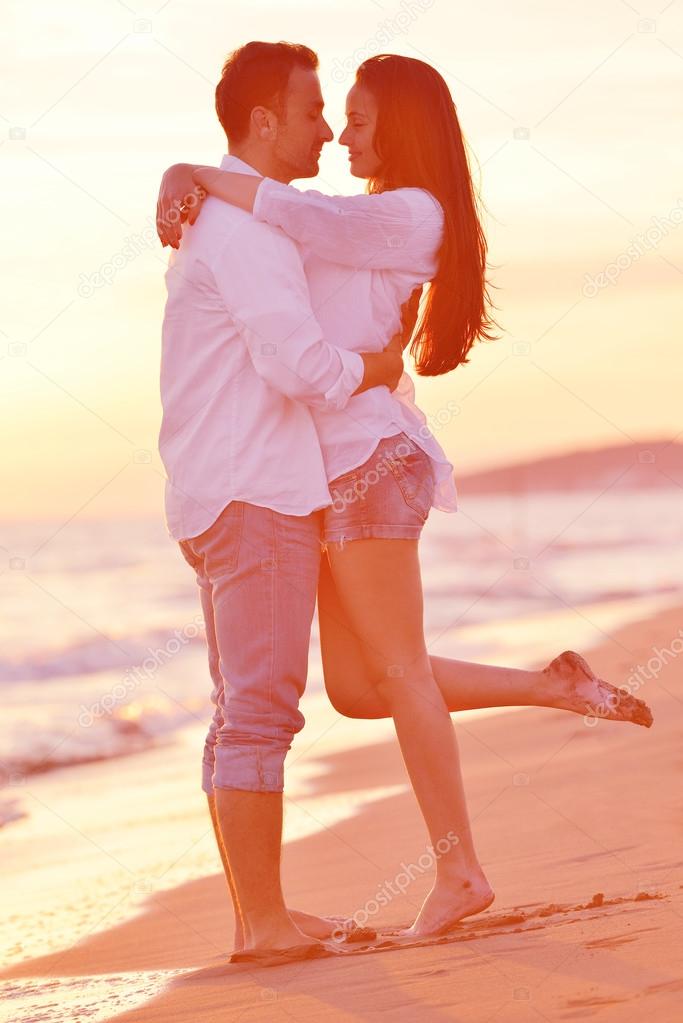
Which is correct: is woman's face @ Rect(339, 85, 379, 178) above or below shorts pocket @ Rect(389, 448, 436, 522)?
above

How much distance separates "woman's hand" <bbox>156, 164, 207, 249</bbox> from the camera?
3.17 meters

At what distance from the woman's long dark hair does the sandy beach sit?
4.45 feet

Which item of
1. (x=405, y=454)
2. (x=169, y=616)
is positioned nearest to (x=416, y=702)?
(x=405, y=454)

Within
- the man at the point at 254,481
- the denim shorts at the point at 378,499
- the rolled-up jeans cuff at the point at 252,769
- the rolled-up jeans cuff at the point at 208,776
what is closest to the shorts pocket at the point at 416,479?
the denim shorts at the point at 378,499

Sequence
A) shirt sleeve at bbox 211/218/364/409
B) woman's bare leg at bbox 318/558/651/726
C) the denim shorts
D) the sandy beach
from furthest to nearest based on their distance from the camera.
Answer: woman's bare leg at bbox 318/558/651/726 < the denim shorts < shirt sleeve at bbox 211/218/364/409 < the sandy beach

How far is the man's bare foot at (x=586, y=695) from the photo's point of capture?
3361mm

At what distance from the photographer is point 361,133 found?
10.9ft

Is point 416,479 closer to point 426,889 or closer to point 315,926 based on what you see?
point 315,926

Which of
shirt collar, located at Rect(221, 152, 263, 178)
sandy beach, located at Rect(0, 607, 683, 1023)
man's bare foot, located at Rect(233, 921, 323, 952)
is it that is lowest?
sandy beach, located at Rect(0, 607, 683, 1023)

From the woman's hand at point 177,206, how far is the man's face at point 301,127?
0.67 ft

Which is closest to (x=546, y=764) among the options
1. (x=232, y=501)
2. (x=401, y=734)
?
(x=401, y=734)

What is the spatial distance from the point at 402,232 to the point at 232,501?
693mm

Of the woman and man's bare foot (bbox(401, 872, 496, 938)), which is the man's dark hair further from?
man's bare foot (bbox(401, 872, 496, 938))

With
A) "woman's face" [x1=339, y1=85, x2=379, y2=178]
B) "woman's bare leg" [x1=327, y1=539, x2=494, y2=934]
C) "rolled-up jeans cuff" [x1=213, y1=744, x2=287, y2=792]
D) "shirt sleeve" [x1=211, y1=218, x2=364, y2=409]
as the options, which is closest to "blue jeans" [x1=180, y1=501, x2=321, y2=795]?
"rolled-up jeans cuff" [x1=213, y1=744, x2=287, y2=792]
